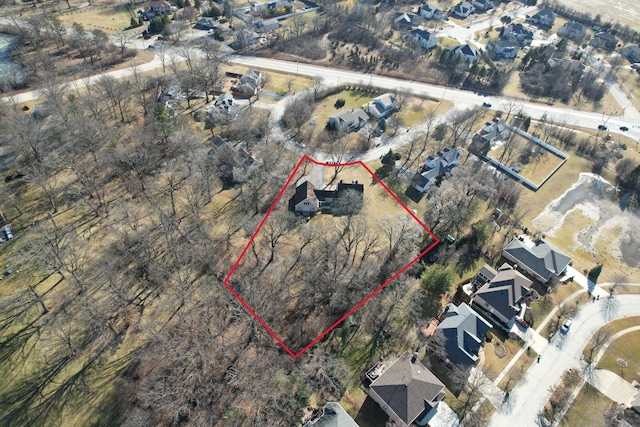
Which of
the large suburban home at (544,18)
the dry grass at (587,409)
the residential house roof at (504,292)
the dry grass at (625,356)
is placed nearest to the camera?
the dry grass at (587,409)

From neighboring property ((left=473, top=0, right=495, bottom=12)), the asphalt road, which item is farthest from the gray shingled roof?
neighboring property ((left=473, top=0, right=495, bottom=12))

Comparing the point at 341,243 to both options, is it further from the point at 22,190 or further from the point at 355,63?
the point at 355,63

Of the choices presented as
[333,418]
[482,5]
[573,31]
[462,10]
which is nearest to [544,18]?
[573,31]

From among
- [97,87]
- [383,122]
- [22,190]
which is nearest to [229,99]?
[97,87]

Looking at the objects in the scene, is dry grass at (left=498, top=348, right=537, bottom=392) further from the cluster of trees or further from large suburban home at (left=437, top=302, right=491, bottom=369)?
the cluster of trees

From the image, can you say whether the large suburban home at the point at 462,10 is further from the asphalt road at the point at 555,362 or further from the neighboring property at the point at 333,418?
the neighboring property at the point at 333,418

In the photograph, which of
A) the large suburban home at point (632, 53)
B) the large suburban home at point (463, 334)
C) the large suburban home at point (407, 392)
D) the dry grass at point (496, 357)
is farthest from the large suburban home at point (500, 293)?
the large suburban home at point (632, 53)
